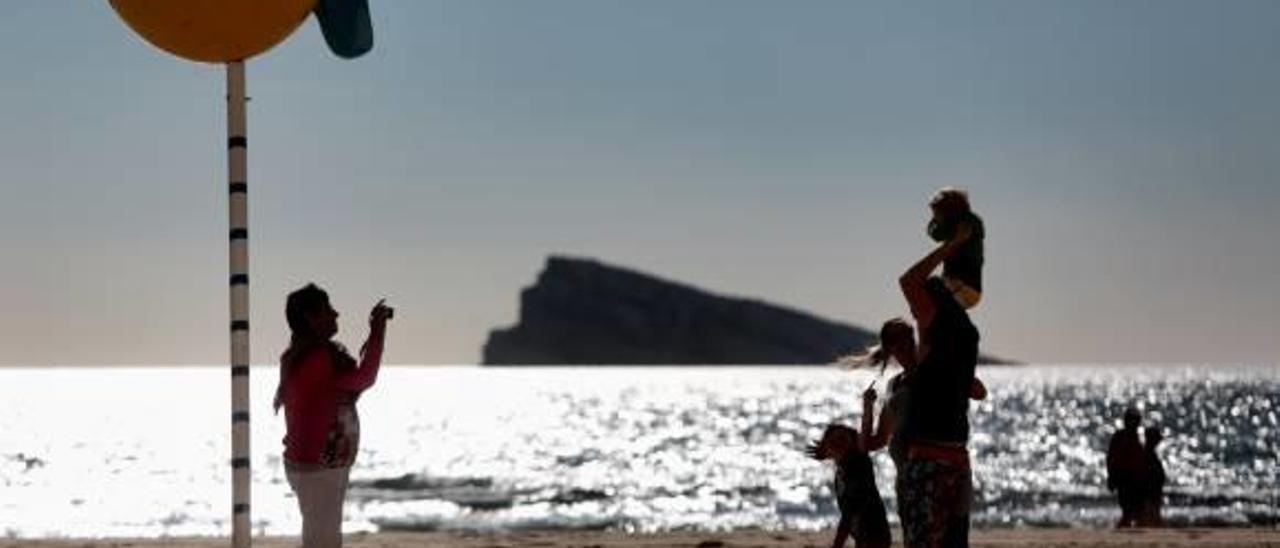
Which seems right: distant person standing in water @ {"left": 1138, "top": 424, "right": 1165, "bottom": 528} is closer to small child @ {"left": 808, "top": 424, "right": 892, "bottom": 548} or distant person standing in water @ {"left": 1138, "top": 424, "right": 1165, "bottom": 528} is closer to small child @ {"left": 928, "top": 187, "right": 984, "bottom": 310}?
small child @ {"left": 808, "top": 424, "right": 892, "bottom": 548}

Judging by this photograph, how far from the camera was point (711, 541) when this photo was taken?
58.5 ft

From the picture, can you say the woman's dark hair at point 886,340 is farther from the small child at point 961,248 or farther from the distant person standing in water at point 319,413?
the distant person standing in water at point 319,413

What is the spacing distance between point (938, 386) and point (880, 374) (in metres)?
1.12

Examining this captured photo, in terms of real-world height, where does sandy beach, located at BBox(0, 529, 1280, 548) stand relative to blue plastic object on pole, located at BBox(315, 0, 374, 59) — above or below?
below

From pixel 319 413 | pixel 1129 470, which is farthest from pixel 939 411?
pixel 1129 470

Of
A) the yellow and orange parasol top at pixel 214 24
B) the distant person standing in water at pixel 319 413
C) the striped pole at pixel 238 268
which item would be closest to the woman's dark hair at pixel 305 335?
the distant person standing in water at pixel 319 413

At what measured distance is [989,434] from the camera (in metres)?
93.4

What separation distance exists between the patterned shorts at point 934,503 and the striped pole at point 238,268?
3040mm

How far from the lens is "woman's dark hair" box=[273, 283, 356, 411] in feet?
28.1

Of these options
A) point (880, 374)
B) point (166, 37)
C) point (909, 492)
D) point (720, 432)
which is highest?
point (720, 432)

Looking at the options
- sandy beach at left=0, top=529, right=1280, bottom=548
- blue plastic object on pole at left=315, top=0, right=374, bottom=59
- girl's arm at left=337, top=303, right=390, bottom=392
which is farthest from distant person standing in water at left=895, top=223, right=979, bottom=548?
sandy beach at left=0, top=529, right=1280, bottom=548

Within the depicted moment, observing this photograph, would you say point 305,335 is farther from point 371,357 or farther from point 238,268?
point 238,268

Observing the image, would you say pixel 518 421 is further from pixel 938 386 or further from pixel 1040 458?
pixel 938 386

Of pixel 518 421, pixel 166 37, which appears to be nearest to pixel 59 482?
pixel 166 37
